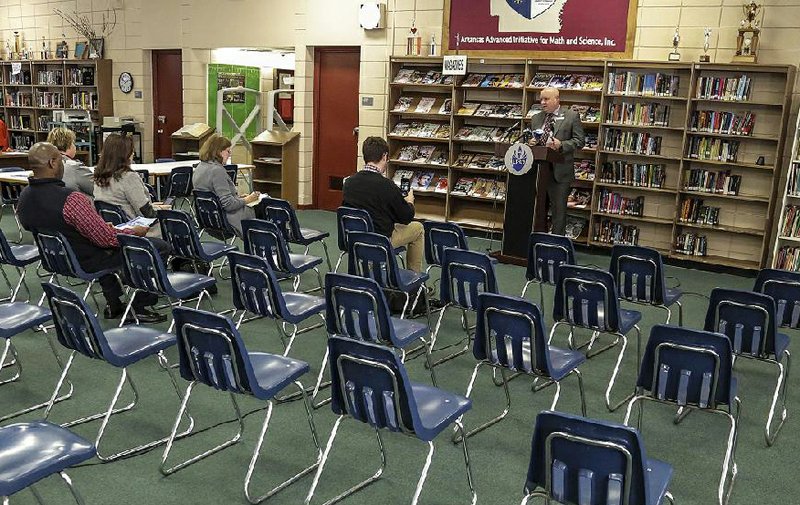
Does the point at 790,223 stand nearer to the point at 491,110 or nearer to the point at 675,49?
the point at 675,49

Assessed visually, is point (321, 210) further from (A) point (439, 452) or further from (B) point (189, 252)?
(A) point (439, 452)

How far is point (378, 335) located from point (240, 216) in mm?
3181

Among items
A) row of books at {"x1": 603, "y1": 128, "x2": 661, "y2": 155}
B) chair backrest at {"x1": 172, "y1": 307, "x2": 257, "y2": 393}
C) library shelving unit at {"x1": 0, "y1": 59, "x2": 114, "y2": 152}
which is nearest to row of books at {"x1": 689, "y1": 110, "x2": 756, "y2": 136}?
row of books at {"x1": 603, "y1": 128, "x2": 661, "y2": 155}

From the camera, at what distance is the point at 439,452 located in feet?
12.7

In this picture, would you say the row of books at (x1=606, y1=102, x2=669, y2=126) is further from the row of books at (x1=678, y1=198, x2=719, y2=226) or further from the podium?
the podium

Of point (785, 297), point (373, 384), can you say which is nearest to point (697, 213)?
point (785, 297)

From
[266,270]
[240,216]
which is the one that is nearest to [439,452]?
[266,270]

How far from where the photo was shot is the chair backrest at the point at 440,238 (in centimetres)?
588

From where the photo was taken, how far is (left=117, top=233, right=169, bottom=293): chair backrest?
488cm

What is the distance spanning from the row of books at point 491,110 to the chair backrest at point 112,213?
5.20m

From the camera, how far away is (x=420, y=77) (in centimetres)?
1034

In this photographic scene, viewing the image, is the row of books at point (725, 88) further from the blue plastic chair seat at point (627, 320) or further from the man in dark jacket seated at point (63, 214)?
the man in dark jacket seated at point (63, 214)

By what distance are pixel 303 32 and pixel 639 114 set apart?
540 cm

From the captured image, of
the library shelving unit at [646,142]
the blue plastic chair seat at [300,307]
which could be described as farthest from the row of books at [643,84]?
the blue plastic chair seat at [300,307]
